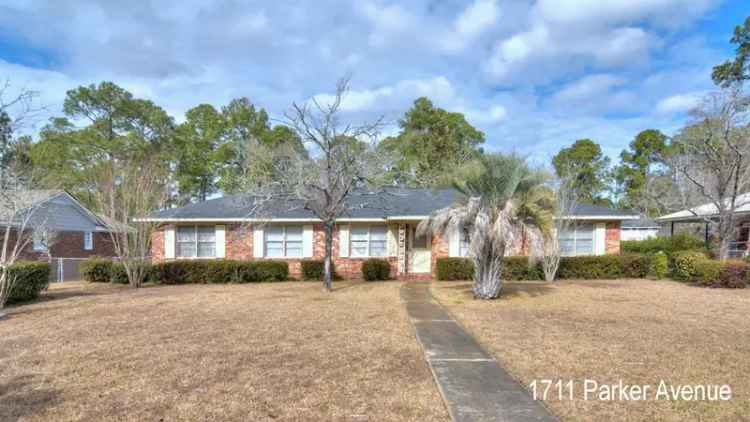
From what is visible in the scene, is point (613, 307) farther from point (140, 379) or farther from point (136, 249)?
point (136, 249)

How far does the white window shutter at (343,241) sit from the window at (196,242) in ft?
17.1

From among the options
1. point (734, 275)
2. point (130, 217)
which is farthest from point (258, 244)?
point (734, 275)

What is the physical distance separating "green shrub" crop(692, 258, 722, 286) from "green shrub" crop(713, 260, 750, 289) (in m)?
0.12

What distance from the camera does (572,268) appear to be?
15.9 metres

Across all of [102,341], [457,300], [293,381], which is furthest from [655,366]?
[102,341]

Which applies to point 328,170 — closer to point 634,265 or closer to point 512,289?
point 512,289

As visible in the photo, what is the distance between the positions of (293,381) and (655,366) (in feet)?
15.1

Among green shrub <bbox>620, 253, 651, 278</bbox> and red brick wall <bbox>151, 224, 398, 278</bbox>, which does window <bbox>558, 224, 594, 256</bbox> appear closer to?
green shrub <bbox>620, 253, 651, 278</bbox>

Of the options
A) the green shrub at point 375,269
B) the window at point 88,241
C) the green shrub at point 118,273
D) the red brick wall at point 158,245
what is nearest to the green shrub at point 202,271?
the green shrub at point 118,273

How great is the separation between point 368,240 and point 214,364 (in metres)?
11.6

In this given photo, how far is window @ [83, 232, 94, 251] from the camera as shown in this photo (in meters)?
24.3

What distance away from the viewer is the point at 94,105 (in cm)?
3250

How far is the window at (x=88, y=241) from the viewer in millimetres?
24317

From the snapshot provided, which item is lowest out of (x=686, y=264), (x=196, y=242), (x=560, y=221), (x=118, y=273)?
(x=118, y=273)
